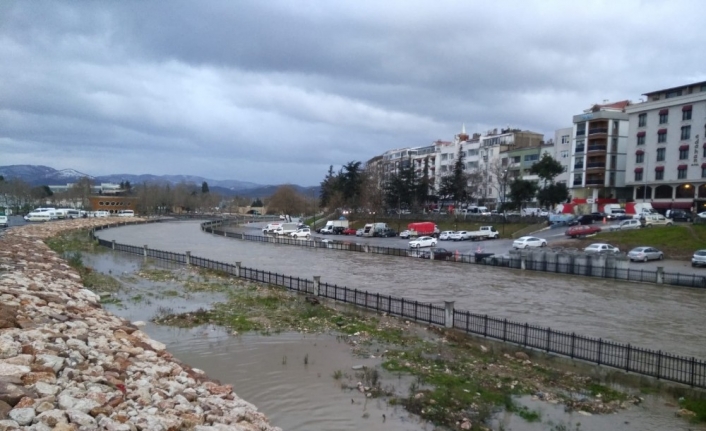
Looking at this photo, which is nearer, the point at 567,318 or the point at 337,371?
the point at 337,371

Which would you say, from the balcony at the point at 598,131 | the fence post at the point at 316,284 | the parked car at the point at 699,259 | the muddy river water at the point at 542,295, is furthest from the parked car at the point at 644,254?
the balcony at the point at 598,131

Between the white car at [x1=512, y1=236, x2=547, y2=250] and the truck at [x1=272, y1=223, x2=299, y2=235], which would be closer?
the white car at [x1=512, y1=236, x2=547, y2=250]

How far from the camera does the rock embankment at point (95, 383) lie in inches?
324

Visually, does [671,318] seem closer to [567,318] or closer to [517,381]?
[567,318]

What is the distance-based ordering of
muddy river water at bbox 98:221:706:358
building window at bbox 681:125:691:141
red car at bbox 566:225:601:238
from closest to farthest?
1. muddy river water at bbox 98:221:706:358
2. red car at bbox 566:225:601:238
3. building window at bbox 681:125:691:141

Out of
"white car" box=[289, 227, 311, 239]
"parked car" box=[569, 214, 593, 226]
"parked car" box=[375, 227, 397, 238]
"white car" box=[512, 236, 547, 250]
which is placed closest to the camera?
"white car" box=[512, 236, 547, 250]

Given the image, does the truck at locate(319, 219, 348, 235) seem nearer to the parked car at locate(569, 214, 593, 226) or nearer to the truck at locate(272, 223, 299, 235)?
the truck at locate(272, 223, 299, 235)

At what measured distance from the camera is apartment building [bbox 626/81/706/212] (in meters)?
67.1

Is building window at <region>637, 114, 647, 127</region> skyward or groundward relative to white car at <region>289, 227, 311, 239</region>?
skyward

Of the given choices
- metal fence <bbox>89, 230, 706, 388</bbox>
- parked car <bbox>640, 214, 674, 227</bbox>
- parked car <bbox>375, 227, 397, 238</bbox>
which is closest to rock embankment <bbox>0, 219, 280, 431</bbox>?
metal fence <bbox>89, 230, 706, 388</bbox>

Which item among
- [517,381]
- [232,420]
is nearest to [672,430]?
[517,381]

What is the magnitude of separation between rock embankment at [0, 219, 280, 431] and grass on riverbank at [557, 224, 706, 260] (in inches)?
1810

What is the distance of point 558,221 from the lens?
2670 inches

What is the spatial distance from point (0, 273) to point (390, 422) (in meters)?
20.3
